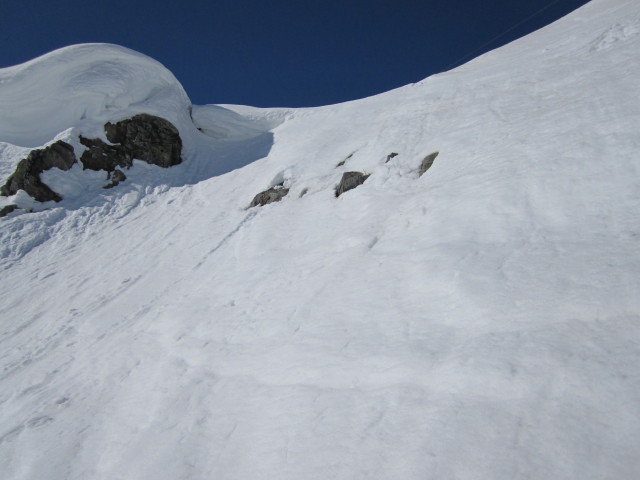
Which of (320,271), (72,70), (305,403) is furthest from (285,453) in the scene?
(72,70)

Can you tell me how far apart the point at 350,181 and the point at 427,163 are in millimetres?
1694

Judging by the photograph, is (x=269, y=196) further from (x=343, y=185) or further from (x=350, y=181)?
(x=350, y=181)

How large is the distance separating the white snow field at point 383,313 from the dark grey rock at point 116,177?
9.51ft

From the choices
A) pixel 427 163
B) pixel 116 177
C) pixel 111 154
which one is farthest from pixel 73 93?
pixel 427 163

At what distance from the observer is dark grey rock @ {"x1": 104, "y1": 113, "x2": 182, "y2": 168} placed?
48.9 ft

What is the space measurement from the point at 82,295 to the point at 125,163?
7971 millimetres

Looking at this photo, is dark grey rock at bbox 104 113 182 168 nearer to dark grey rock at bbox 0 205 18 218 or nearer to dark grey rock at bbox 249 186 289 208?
dark grey rock at bbox 0 205 18 218

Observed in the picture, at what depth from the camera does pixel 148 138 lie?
15477 millimetres

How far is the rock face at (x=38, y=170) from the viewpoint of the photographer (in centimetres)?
1191

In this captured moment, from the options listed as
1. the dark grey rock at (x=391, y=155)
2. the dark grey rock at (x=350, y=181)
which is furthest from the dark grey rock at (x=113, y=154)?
the dark grey rock at (x=391, y=155)

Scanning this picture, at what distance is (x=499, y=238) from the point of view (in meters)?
4.24

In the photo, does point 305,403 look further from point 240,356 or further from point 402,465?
point 240,356

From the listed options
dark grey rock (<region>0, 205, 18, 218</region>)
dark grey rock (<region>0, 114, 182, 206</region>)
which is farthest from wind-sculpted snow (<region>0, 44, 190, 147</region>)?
dark grey rock (<region>0, 205, 18, 218</region>)

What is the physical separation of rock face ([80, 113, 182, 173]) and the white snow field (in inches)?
157
